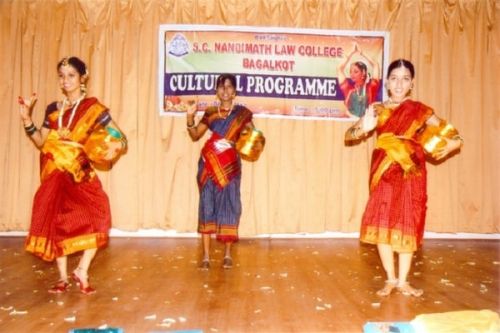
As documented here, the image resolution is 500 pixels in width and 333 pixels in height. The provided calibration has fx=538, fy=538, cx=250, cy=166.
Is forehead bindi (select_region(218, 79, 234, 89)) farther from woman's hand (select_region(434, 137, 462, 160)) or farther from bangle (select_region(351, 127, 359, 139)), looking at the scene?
woman's hand (select_region(434, 137, 462, 160))

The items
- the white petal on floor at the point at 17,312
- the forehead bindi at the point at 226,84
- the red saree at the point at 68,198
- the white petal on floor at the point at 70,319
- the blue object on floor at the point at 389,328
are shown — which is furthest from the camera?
the forehead bindi at the point at 226,84

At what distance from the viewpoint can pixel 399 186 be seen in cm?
333

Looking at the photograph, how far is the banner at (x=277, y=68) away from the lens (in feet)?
18.7

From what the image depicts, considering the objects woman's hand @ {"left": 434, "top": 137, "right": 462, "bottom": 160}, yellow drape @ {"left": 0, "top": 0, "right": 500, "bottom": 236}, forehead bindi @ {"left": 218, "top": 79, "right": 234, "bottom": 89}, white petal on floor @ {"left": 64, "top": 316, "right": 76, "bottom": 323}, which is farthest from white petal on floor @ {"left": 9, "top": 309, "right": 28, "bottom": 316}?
yellow drape @ {"left": 0, "top": 0, "right": 500, "bottom": 236}

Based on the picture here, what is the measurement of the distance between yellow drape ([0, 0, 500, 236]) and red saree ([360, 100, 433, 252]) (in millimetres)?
2430

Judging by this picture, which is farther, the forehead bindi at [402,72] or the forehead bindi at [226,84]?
the forehead bindi at [226,84]

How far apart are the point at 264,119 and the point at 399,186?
104 inches

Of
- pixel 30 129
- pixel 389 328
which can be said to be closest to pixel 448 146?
pixel 389 328

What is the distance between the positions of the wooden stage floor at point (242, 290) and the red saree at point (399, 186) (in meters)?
0.38

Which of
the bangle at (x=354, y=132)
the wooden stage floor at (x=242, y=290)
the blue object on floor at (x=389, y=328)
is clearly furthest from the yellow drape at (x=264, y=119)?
the blue object on floor at (x=389, y=328)

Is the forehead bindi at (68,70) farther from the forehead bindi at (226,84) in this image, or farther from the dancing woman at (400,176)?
the dancing woman at (400,176)

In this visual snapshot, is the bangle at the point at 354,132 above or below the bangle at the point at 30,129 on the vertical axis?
above

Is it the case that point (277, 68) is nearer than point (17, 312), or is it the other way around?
point (17, 312)

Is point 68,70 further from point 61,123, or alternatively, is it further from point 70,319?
point 70,319
